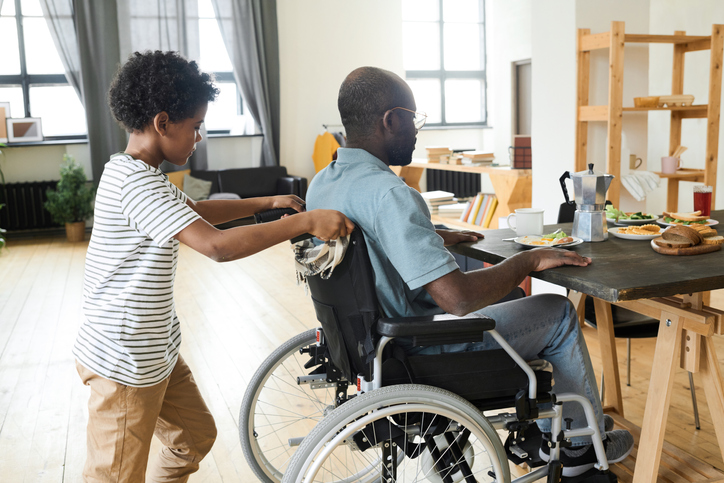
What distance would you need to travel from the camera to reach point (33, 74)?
23.4 feet

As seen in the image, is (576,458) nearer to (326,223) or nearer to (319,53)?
(326,223)

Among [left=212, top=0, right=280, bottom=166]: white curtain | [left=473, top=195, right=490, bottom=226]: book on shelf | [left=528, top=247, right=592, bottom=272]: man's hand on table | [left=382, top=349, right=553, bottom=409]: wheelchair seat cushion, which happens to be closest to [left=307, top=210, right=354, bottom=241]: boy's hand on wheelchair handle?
[left=382, top=349, right=553, bottom=409]: wheelchair seat cushion

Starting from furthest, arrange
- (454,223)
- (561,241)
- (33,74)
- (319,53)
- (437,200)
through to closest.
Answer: (319,53) → (33,74) → (437,200) → (454,223) → (561,241)

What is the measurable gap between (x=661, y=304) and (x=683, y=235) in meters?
0.19

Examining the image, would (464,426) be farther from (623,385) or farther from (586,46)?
(586,46)

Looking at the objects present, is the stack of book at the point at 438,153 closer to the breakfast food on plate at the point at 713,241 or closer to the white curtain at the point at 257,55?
the white curtain at the point at 257,55

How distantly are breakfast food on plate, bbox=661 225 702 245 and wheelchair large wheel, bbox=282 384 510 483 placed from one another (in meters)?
0.71

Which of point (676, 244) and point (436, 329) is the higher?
point (676, 244)

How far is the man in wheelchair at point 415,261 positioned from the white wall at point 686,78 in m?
5.07

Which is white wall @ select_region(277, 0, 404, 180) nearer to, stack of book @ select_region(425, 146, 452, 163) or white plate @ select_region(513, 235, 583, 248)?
stack of book @ select_region(425, 146, 452, 163)

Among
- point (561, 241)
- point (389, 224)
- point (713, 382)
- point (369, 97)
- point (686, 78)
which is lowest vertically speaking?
point (713, 382)

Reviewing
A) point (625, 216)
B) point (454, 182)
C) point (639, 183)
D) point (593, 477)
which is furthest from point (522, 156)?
point (454, 182)

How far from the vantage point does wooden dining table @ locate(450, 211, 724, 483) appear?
1.30 meters

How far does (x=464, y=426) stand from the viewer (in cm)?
135
